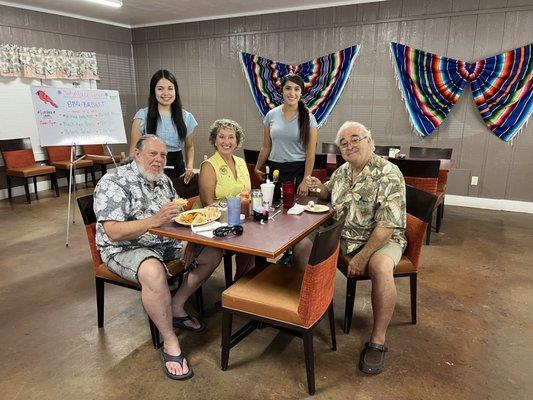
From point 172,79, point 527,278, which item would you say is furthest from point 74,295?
point 527,278

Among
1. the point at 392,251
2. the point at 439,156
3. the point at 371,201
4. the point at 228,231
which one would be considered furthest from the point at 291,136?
the point at 439,156

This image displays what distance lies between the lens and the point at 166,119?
2.88 m

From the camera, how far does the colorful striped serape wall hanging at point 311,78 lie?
17.1 feet

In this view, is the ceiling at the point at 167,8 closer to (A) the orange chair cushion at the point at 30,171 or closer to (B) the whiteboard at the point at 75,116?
(B) the whiteboard at the point at 75,116

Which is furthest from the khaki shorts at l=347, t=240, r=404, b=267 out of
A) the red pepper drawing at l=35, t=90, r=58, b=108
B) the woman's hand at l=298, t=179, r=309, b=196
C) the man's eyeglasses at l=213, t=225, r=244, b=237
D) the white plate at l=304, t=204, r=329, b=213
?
the red pepper drawing at l=35, t=90, r=58, b=108

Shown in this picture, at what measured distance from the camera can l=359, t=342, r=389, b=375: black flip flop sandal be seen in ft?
6.14

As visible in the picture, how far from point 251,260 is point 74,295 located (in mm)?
1259

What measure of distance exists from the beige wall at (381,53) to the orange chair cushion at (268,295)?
3760 millimetres

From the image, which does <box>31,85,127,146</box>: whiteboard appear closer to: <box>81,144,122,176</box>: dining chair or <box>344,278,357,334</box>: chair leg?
<box>81,144,122,176</box>: dining chair

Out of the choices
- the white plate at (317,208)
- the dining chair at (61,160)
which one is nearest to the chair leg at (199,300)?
the white plate at (317,208)

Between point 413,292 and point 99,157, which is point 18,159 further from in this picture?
point 413,292

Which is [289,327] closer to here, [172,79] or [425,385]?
[425,385]

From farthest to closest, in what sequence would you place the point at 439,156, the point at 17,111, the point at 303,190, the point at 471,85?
the point at 17,111 < the point at 471,85 < the point at 439,156 < the point at 303,190

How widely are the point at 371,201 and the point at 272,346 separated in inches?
37.4
